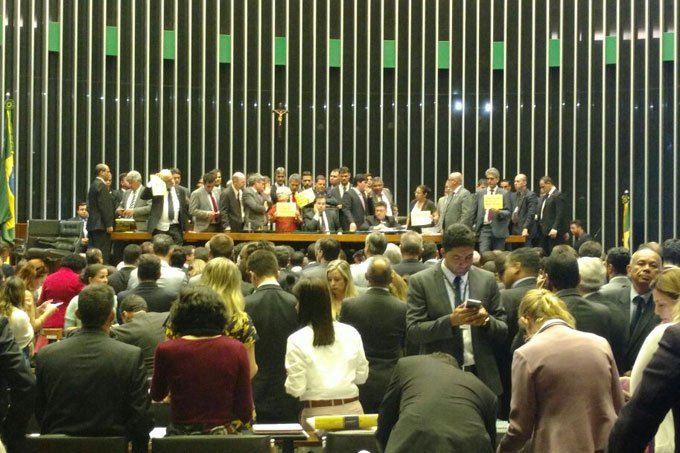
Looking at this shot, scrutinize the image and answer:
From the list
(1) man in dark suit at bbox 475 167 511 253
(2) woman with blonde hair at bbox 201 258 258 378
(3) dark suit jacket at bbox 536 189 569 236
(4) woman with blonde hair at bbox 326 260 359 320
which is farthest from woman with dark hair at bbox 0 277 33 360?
(3) dark suit jacket at bbox 536 189 569 236

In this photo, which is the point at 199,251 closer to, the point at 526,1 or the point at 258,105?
the point at 258,105

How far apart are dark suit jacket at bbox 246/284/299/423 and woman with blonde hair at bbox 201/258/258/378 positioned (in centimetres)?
49

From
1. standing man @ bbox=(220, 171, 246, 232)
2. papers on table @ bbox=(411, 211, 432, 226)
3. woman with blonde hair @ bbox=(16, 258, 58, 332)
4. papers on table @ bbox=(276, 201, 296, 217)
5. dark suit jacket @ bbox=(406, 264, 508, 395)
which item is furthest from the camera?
papers on table @ bbox=(411, 211, 432, 226)

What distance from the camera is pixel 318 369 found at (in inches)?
219

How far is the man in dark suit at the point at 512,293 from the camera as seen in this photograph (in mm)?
6309

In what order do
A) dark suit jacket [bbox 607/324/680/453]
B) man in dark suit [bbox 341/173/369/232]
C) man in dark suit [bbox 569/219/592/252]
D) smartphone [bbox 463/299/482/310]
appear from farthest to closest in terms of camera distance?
1. man in dark suit [bbox 569/219/592/252]
2. man in dark suit [bbox 341/173/369/232]
3. smartphone [bbox 463/299/482/310]
4. dark suit jacket [bbox 607/324/680/453]

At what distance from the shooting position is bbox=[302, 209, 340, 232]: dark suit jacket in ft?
47.0

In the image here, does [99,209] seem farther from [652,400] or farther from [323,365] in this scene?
[652,400]

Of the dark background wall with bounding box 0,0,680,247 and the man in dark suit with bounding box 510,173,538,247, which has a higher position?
the dark background wall with bounding box 0,0,680,247

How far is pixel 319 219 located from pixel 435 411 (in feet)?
33.5

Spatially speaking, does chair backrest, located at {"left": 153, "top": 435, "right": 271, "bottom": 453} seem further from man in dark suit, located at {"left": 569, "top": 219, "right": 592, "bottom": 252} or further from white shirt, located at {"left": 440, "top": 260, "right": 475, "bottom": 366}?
man in dark suit, located at {"left": 569, "top": 219, "right": 592, "bottom": 252}

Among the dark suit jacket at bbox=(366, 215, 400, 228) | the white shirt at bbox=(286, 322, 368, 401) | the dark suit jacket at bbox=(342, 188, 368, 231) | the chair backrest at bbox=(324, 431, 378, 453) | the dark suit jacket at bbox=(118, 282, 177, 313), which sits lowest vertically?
the chair backrest at bbox=(324, 431, 378, 453)

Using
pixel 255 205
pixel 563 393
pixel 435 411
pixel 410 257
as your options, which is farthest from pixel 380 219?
pixel 435 411

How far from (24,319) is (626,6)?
46.8 feet
